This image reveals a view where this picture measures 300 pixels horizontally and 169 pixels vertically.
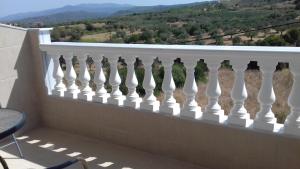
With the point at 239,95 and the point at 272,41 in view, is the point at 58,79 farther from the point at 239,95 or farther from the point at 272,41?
the point at 272,41

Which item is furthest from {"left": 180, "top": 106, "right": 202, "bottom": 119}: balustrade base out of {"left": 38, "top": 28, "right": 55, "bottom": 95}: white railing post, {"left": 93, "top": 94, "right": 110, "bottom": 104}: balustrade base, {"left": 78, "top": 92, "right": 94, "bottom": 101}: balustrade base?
{"left": 38, "top": 28, "right": 55, "bottom": 95}: white railing post

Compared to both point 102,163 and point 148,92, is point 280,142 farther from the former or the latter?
point 102,163

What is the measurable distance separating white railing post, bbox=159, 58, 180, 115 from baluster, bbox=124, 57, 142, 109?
0.34 m

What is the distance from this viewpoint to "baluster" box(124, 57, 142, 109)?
11.7ft

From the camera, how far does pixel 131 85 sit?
12.0ft

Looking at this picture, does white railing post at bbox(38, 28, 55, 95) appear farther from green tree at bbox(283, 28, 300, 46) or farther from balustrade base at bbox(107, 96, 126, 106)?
green tree at bbox(283, 28, 300, 46)

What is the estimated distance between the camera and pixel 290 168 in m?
2.90

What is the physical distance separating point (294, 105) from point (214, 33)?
21.1 ft

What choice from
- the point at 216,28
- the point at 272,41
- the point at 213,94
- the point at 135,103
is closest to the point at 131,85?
the point at 135,103

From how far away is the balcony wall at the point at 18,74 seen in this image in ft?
14.1

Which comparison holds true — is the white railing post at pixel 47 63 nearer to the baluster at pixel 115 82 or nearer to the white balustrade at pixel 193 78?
the white balustrade at pixel 193 78

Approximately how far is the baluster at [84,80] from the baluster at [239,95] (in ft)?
5.91

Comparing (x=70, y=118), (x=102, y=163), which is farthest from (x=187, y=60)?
(x=70, y=118)

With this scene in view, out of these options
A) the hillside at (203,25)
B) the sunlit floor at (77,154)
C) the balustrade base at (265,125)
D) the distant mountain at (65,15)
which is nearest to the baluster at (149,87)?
the sunlit floor at (77,154)
